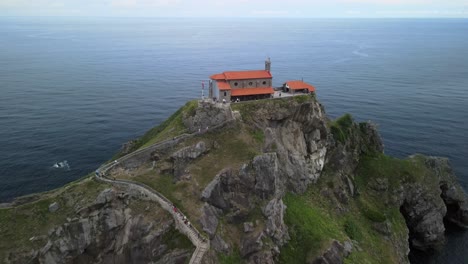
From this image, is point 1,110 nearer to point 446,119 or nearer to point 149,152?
point 149,152

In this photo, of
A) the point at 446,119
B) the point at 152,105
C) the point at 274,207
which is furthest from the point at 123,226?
the point at 446,119

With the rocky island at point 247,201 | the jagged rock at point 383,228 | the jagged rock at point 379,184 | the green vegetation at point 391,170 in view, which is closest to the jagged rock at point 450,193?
the rocky island at point 247,201

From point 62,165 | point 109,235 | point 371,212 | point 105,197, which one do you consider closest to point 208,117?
point 105,197

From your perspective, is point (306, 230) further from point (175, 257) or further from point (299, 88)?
point (299, 88)

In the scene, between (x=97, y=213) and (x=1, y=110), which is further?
(x=1, y=110)

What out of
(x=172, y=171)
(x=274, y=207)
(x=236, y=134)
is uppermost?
(x=236, y=134)

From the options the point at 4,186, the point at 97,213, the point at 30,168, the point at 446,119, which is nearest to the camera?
the point at 97,213

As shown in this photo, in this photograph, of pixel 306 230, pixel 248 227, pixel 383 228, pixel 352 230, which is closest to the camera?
pixel 248 227

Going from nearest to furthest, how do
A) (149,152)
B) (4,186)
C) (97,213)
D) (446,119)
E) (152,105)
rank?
(97,213) → (149,152) → (4,186) → (446,119) → (152,105)

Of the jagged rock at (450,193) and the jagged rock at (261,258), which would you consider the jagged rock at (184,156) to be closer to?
the jagged rock at (261,258)
